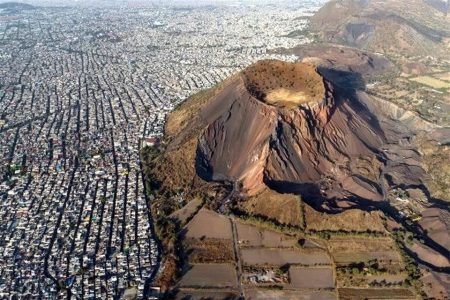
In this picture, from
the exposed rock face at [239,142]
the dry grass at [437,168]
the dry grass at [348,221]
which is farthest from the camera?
the dry grass at [437,168]

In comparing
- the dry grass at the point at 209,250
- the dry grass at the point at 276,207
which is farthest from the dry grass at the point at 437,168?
the dry grass at the point at 209,250

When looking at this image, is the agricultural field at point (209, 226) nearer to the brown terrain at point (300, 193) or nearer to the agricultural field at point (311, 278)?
the brown terrain at point (300, 193)

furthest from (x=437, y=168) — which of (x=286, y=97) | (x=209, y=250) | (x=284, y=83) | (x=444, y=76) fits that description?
(x=444, y=76)

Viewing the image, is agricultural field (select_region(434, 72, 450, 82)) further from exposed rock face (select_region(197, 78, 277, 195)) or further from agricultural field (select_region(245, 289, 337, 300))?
agricultural field (select_region(245, 289, 337, 300))

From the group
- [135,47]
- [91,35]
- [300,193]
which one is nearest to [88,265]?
[300,193]

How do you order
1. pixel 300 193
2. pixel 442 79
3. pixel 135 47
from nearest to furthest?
pixel 300 193, pixel 442 79, pixel 135 47

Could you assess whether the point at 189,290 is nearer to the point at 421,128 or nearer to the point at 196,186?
the point at 196,186
